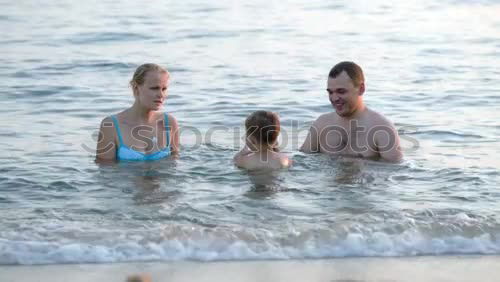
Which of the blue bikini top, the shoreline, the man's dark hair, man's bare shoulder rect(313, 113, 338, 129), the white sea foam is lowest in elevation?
the shoreline

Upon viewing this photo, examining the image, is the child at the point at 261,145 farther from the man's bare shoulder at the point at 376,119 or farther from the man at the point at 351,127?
the man's bare shoulder at the point at 376,119

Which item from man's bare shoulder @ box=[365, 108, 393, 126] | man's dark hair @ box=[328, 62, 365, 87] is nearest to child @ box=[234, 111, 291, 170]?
man's dark hair @ box=[328, 62, 365, 87]

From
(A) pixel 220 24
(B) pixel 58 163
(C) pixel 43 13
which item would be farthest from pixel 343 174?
(C) pixel 43 13

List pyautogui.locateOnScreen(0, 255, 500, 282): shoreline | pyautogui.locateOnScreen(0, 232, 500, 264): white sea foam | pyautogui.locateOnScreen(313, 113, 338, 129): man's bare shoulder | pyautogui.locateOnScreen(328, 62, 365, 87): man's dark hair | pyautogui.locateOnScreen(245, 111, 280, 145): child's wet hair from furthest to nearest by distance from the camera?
1. pyautogui.locateOnScreen(313, 113, 338, 129): man's bare shoulder
2. pyautogui.locateOnScreen(328, 62, 365, 87): man's dark hair
3. pyautogui.locateOnScreen(245, 111, 280, 145): child's wet hair
4. pyautogui.locateOnScreen(0, 232, 500, 264): white sea foam
5. pyautogui.locateOnScreen(0, 255, 500, 282): shoreline

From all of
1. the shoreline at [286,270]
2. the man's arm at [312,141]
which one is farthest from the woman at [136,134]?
the shoreline at [286,270]

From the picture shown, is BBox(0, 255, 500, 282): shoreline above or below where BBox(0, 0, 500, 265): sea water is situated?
below

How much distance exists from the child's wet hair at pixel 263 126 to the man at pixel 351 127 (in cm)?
64

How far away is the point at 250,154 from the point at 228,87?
12.3 feet

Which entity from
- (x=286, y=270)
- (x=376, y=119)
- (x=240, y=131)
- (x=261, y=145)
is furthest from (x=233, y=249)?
(x=240, y=131)

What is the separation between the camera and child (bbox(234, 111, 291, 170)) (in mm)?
7932

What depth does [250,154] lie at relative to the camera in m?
8.27

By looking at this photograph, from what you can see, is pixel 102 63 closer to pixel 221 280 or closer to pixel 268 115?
pixel 268 115

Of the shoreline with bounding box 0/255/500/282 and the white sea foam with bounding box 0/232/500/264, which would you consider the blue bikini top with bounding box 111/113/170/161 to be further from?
the shoreline with bounding box 0/255/500/282

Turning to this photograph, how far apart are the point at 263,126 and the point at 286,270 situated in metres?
2.37
